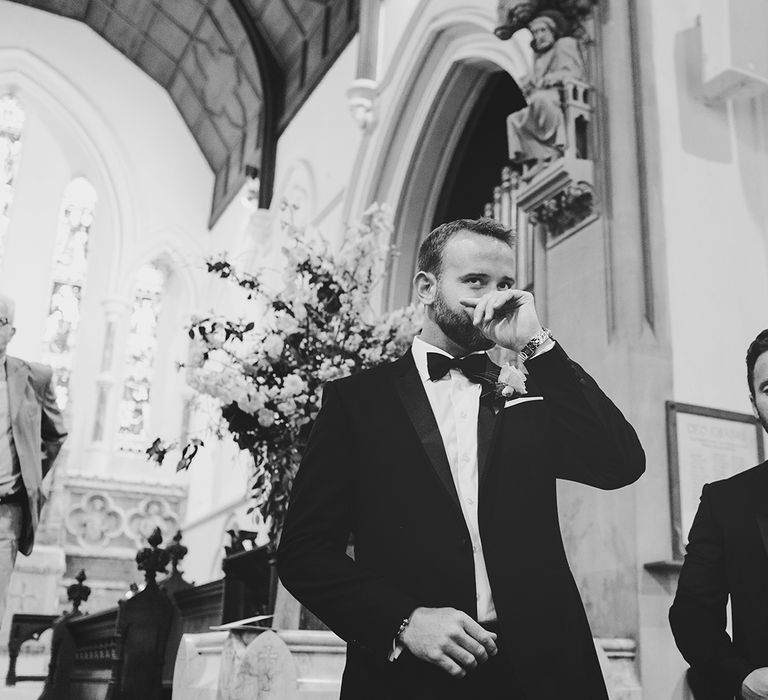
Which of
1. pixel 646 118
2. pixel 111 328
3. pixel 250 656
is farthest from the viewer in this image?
pixel 111 328

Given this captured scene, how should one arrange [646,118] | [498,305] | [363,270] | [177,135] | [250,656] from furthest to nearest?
[177,135] < [646,118] < [363,270] < [250,656] < [498,305]

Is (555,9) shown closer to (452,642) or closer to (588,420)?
(588,420)

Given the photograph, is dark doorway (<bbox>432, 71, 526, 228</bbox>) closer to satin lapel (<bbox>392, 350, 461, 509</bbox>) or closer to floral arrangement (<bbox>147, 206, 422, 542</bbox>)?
floral arrangement (<bbox>147, 206, 422, 542</bbox>)

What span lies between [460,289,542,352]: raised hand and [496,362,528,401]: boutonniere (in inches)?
3.5

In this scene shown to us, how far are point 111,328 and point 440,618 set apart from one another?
10.0 m

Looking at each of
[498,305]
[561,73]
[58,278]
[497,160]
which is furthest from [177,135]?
[498,305]

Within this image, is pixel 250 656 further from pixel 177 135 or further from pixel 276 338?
pixel 177 135

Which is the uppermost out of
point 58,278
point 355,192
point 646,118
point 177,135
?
point 177,135

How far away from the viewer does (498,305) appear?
Answer: 1.18m

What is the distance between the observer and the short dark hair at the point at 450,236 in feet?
4.36

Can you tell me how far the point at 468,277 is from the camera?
1.30 metres

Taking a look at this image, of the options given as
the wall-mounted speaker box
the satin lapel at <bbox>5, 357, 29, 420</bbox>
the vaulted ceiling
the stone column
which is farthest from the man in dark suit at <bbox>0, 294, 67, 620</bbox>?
the vaulted ceiling

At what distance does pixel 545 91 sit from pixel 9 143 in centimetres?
889

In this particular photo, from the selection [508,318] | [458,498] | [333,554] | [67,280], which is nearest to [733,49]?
[508,318]
